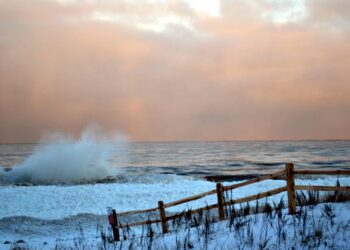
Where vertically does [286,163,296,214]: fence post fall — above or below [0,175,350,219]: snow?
above

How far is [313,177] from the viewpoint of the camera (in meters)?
32.3

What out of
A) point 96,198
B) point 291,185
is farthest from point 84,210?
point 291,185

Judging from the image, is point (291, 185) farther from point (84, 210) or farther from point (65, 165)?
point (65, 165)

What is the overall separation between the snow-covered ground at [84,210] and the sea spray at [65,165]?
10051mm

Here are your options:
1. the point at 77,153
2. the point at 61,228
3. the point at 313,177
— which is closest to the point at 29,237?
the point at 61,228

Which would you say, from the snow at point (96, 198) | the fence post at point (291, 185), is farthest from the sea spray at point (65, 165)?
the fence post at point (291, 185)

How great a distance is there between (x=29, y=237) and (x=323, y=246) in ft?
39.4

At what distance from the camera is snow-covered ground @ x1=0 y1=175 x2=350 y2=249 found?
7666 millimetres

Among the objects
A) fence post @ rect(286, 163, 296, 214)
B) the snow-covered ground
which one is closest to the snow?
the snow-covered ground

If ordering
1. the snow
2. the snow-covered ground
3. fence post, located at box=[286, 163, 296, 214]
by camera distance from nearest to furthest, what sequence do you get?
fence post, located at box=[286, 163, 296, 214], the snow-covered ground, the snow

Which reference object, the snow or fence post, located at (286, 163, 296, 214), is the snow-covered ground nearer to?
the snow

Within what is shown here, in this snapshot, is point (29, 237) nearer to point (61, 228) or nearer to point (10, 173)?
point (61, 228)

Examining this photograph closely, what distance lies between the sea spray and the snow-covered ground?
1005 centimetres

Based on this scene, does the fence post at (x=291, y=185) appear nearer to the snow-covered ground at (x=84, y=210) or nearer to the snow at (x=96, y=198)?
the snow-covered ground at (x=84, y=210)
